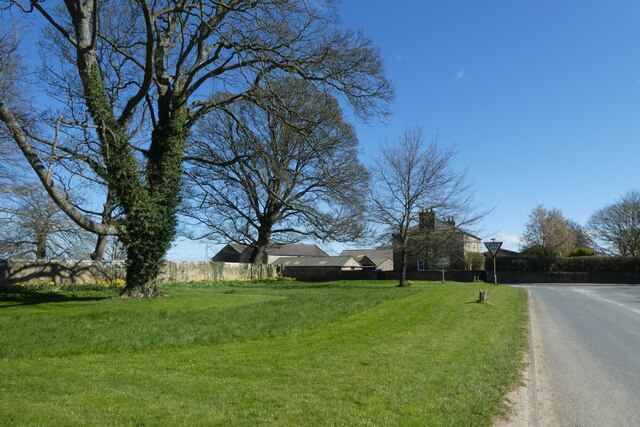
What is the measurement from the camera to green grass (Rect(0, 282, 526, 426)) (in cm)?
564

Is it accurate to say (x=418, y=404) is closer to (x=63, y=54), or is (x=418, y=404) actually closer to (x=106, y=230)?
(x=106, y=230)

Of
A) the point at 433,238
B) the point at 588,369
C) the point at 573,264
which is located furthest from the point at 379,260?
the point at 588,369

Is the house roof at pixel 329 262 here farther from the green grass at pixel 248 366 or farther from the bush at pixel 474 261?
the green grass at pixel 248 366

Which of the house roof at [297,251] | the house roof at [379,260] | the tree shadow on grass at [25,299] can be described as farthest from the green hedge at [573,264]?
the tree shadow on grass at [25,299]

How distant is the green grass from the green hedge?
157 feet

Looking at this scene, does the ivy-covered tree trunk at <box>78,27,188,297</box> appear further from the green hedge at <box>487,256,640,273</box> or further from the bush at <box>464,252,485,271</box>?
the green hedge at <box>487,256,640,273</box>

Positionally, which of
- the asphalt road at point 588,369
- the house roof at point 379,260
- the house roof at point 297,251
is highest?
the house roof at point 297,251

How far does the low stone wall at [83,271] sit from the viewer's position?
2441cm

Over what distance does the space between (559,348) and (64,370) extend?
9795 millimetres

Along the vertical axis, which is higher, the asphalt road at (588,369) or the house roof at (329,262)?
the house roof at (329,262)

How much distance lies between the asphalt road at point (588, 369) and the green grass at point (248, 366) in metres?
0.63

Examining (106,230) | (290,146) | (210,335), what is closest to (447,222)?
(290,146)

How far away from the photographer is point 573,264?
2255 inches

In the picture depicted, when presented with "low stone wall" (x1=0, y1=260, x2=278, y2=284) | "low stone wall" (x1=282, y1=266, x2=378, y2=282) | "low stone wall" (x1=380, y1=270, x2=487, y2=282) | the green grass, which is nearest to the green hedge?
"low stone wall" (x1=380, y1=270, x2=487, y2=282)
